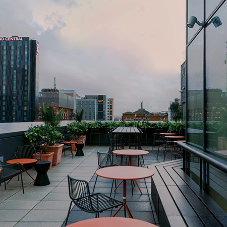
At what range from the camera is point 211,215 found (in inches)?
Result: 83.9

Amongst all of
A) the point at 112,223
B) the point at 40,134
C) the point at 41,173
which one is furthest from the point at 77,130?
the point at 112,223

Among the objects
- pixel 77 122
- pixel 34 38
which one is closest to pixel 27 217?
pixel 77 122

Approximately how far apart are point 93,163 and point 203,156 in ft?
15.9

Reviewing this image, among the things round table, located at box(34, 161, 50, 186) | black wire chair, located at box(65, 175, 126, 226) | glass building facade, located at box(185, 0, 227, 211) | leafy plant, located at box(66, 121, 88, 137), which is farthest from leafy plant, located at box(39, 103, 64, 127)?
black wire chair, located at box(65, 175, 126, 226)

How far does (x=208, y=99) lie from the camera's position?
295 cm

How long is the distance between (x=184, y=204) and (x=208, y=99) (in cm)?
136

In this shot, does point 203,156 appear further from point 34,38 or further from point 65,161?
point 34,38

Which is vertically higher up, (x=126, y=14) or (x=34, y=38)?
(x=34, y=38)

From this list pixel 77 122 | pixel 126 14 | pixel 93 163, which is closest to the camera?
pixel 93 163

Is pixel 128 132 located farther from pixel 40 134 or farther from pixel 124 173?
pixel 124 173

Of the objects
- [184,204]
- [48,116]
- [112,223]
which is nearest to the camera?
[112,223]

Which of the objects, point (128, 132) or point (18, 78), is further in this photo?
point (18, 78)

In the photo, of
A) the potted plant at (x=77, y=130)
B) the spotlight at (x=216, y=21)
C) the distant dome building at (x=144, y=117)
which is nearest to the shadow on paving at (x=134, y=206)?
the spotlight at (x=216, y=21)

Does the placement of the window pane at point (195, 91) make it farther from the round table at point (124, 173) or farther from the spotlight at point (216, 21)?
the round table at point (124, 173)
